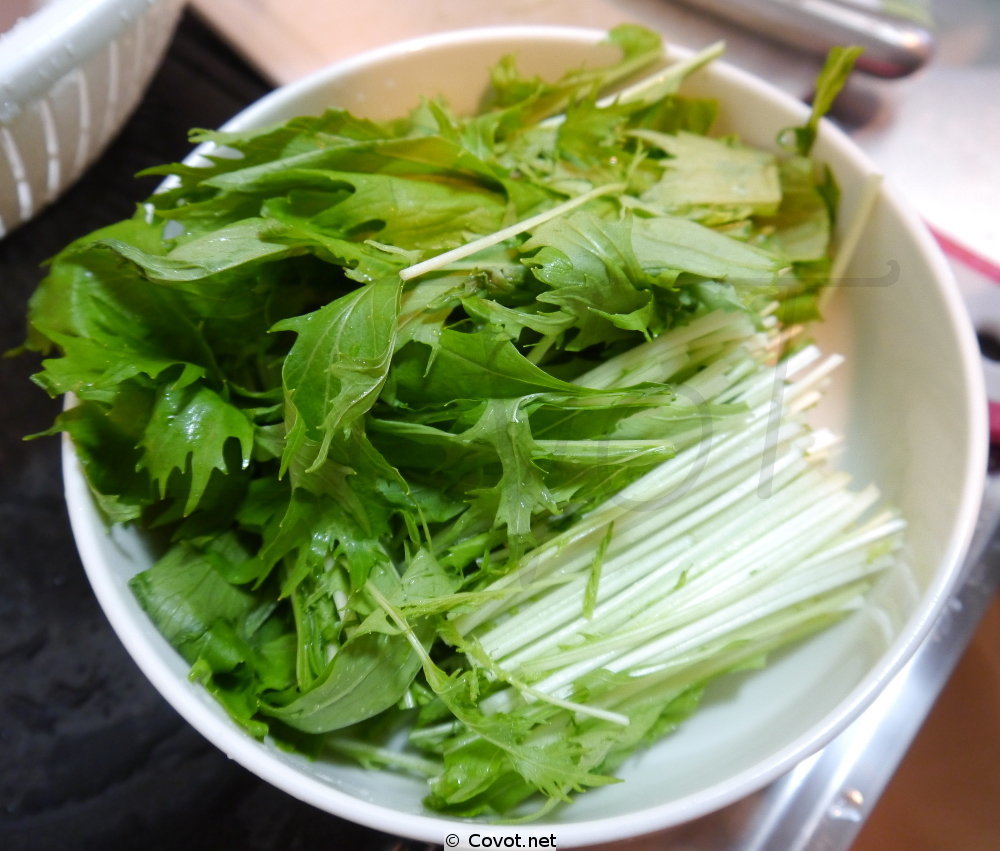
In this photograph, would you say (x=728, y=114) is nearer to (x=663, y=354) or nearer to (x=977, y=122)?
(x=663, y=354)

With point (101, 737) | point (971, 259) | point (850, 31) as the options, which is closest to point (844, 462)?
point (971, 259)

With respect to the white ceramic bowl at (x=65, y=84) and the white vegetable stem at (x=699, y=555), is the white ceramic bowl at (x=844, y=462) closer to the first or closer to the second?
the white vegetable stem at (x=699, y=555)

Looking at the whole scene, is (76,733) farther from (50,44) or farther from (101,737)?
(50,44)

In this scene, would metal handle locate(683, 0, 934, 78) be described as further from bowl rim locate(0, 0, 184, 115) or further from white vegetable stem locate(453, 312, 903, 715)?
bowl rim locate(0, 0, 184, 115)

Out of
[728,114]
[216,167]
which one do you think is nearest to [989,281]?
[728,114]

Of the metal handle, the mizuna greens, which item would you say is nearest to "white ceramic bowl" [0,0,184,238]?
the mizuna greens

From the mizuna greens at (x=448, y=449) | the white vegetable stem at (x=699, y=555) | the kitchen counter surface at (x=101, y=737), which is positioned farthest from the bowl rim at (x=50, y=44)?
the white vegetable stem at (x=699, y=555)
